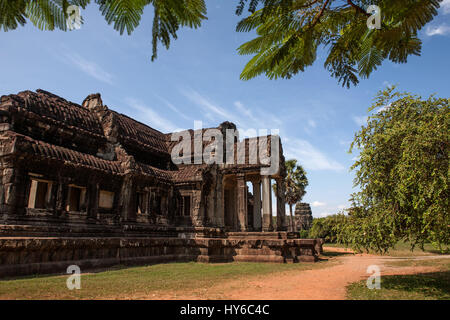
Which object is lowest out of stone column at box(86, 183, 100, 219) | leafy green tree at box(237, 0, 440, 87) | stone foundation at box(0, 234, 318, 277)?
stone foundation at box(0, 234, 318, 277)

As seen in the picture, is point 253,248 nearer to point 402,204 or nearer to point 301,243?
point 301,243

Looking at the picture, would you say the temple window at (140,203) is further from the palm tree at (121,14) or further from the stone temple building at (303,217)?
the stone temple building at (303,217)

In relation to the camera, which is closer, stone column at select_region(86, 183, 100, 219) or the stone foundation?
the stone foundation

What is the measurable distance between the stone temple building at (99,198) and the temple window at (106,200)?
1.9 inches

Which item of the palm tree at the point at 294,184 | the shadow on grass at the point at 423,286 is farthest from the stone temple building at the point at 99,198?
the palm tree at the point at 294,184

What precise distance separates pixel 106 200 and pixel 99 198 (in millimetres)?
443

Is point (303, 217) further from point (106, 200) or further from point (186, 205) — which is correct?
point (106, 200)

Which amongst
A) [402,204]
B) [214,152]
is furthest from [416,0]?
[214,152]

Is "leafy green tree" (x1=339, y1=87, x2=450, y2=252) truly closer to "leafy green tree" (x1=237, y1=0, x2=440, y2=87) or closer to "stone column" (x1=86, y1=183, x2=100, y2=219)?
"leafy green tree" (x1=237, y1=0, x2=440, y2=87)

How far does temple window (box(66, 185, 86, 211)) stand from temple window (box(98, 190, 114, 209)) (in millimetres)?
870

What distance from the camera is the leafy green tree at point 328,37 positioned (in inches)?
103

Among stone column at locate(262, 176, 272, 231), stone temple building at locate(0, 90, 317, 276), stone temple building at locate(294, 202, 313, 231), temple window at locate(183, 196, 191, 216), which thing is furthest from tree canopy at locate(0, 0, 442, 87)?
stone temple building at locate(294, 202, 313, 231)

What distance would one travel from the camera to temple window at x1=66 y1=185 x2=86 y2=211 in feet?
41.4

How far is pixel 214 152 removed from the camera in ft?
69.4
